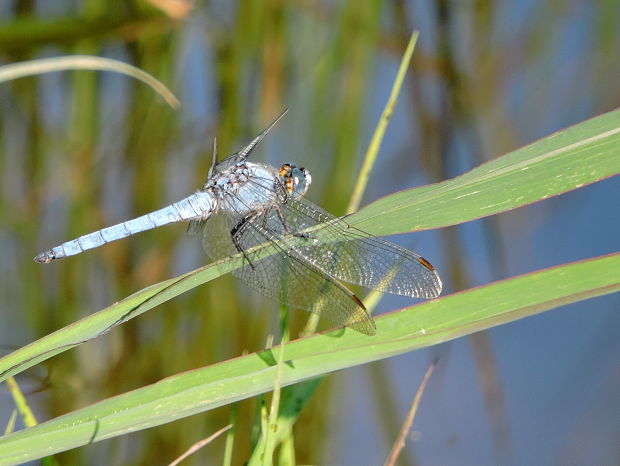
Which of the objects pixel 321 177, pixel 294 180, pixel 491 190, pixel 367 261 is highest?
pixel 321 177

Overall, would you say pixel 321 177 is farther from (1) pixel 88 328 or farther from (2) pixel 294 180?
(1) pixel 88 328

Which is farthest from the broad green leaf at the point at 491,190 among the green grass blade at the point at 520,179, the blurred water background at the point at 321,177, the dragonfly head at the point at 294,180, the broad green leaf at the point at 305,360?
the blurred water background at the point at 321,177

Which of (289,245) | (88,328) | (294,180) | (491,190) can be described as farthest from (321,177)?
(88,328)

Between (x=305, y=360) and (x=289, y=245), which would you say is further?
(x=289, y=245)

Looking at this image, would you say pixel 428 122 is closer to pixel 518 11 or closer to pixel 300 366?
pixel 518 11

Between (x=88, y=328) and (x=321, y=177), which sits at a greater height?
(x=321, y=177)

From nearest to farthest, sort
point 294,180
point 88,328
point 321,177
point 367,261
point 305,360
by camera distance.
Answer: point 305,360 → point 88,328 → point 367,261 → point 294,180 → point 321,177

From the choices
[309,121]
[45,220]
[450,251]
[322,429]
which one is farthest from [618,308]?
[45,220]
